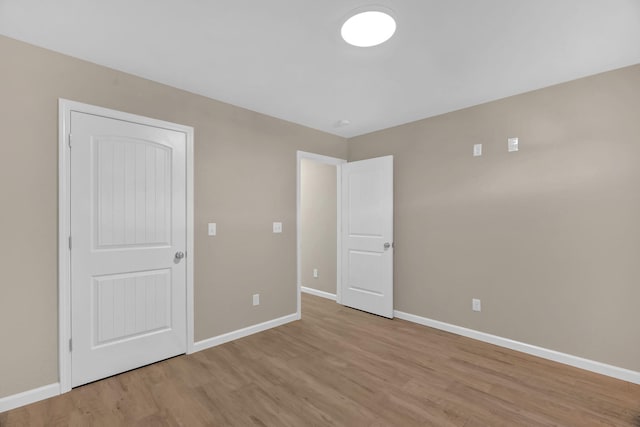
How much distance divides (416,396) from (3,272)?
298 centimetres

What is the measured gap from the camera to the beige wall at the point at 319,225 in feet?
15.4

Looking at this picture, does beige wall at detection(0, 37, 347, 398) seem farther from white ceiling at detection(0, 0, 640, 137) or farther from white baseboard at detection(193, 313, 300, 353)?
white ceiling at detection(0, 0, 640, 137)

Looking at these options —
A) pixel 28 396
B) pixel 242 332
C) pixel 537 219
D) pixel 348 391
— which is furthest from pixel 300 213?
pixel 28 396

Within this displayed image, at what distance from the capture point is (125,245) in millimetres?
2436

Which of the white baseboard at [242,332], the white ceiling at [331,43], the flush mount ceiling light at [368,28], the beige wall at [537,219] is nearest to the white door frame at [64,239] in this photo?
the white ceiling at [331,43]

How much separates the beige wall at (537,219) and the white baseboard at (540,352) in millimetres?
52

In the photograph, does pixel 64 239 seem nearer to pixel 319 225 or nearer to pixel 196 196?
pixel 196 196

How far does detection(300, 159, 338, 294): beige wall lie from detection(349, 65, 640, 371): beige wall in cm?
132

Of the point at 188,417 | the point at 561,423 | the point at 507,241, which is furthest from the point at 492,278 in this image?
the point at 188,417

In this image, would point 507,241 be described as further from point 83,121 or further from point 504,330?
point 83,121

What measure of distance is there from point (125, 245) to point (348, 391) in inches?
84.3

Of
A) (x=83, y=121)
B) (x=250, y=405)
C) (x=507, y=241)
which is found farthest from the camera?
(x=507, y=241)

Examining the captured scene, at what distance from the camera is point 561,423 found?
185 cm

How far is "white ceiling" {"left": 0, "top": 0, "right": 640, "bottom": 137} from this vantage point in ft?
5.56
